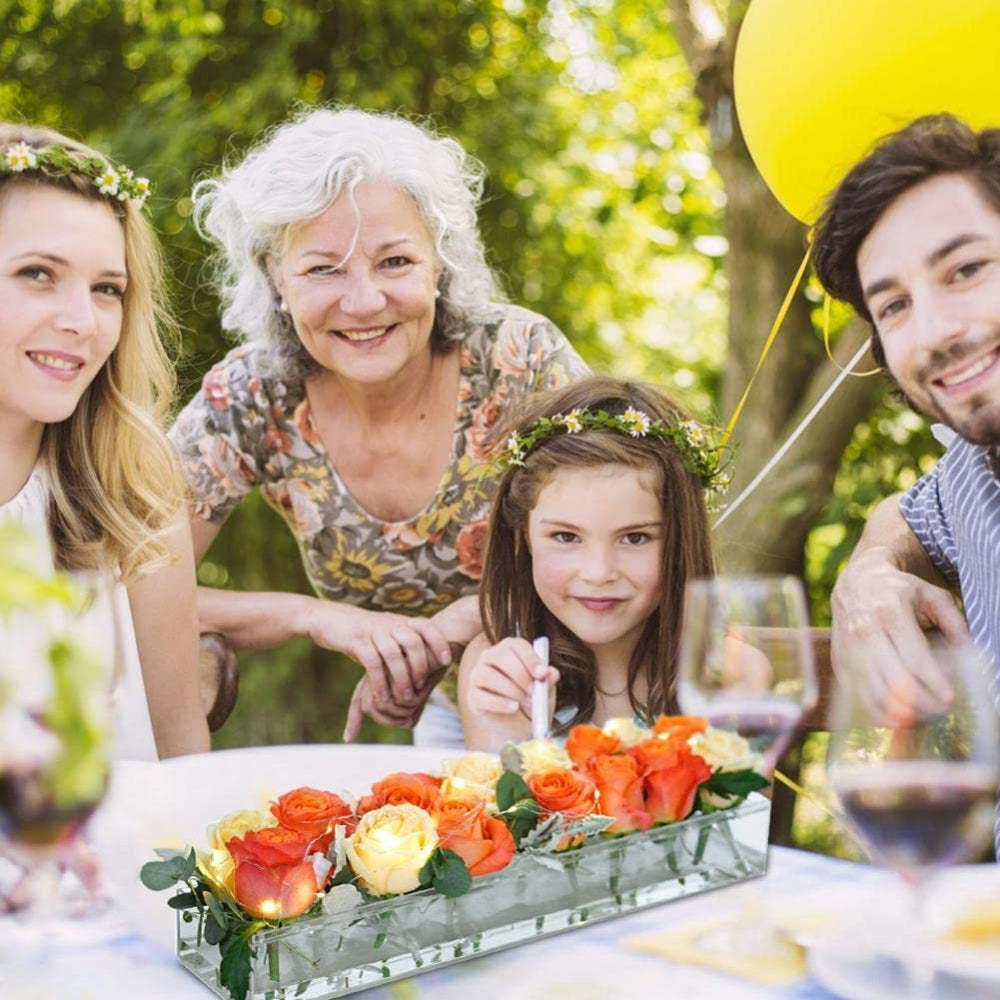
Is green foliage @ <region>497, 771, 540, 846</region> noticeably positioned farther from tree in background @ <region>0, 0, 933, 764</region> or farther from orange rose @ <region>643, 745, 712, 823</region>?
tree in background @ <region>0, 0, 933, 764</region>

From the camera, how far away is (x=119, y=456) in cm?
207

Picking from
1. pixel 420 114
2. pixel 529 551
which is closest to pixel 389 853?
pixel 529 551

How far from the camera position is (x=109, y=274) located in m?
1.97

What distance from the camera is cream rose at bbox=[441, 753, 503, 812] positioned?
3.63ft

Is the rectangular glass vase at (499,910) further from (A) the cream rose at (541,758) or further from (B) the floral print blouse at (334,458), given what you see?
(B) the floral print blouse at (334,458)

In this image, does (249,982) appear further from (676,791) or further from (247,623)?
(247,623)

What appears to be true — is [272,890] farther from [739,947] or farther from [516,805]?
[739,947]

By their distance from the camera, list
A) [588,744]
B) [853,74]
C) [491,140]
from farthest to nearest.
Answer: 1. [491,140]
2. [853,74]
3. [588,744]

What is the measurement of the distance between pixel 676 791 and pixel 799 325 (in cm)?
274

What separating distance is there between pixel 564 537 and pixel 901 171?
0.73 meters

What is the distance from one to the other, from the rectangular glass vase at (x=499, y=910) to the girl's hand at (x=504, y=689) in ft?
2.21

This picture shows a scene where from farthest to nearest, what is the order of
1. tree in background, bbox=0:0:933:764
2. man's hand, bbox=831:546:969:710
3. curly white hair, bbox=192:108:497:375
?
tree in background, bbox=0:0:933:764, curly white hair, bbox=192:108:497:375, man's hand, bbox=831:546:969:710

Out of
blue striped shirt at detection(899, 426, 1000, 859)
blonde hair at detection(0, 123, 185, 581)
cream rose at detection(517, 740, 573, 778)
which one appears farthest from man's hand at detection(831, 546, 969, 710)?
blonde hair at detection(0, 123, 185, 581)

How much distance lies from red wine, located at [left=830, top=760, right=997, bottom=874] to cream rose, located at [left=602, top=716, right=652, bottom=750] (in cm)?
43
